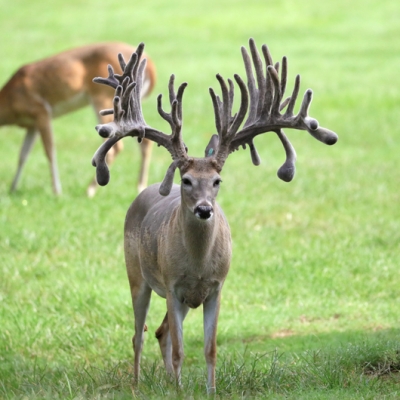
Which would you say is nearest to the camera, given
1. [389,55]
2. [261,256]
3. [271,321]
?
[271,321]

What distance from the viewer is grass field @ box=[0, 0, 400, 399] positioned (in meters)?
5.71

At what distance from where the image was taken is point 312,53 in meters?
24.7

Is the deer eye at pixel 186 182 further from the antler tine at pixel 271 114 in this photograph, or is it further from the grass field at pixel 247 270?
the grass field at pixel 247 270

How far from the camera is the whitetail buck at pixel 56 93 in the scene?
41.8 ft

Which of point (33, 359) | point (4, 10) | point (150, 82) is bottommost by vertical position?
point (33, 359)

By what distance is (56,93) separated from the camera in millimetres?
12953

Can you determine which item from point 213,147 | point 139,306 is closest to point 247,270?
point 139,306

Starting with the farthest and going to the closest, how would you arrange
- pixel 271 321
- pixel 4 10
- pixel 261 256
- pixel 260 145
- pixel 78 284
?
pixel 4 10
pixel 260 145
pixel 261 256
pixel 78 284
pixel 271 321

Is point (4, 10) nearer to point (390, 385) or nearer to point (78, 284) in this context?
point (78, 284)

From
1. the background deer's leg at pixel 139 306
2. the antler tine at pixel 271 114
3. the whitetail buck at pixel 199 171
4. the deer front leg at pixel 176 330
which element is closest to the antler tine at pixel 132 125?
the whitetail buck at pixel 199 171

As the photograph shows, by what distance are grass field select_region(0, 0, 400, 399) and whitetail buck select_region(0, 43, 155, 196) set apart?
626mm

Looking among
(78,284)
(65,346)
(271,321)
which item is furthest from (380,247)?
(65,346)

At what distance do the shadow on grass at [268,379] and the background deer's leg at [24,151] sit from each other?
19.9 feet

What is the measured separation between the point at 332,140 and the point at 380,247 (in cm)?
444
